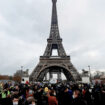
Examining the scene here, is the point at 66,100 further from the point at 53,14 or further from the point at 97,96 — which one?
the point at 53,14

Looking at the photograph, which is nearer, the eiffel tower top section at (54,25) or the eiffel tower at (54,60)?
the eiffel tower at (54,60)

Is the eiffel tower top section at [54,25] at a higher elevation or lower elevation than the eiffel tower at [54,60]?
higher

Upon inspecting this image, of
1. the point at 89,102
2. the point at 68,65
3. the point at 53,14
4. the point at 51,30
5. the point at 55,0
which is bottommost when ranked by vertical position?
the point at 89,102

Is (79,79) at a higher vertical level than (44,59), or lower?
lower

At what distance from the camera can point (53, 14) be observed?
60250 millimetres

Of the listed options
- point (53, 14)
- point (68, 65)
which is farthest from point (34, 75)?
point (53, 14)

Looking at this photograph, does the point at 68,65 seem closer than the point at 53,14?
Yes

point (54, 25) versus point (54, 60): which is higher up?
point (54, 25)

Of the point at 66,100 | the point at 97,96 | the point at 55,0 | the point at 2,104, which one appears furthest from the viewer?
the point at 55,0

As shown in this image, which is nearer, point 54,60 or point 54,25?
point 54,60

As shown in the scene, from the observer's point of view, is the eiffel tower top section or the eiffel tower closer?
the eiffel tower

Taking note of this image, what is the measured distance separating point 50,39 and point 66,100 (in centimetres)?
5056

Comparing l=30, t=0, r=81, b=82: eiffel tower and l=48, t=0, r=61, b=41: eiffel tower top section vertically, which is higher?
l=48, t=0, r=61, b=41: eiffel tower top section

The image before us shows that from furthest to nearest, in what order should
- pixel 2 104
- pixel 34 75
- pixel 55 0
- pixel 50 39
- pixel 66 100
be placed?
pixel 55 0, pixel 50 39, pixel 34 75, pixel 66 100, pixel 2 104
